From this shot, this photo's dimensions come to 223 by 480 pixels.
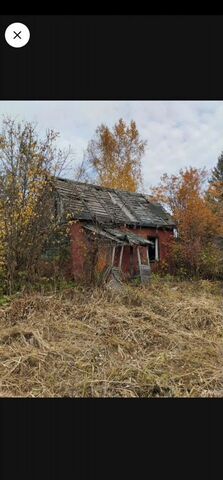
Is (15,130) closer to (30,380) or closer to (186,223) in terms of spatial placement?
(30,380)

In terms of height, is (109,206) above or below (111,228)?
above

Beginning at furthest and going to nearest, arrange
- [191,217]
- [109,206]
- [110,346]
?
[191,217] < [109,206] < [110,346]

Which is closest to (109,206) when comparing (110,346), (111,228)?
(111,228)

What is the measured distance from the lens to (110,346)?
4652 mm

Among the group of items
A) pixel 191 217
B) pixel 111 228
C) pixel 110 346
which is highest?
pixel 191 217

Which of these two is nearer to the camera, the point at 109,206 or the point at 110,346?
the point at 110,346

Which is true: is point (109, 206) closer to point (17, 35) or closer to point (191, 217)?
point (191, 217)

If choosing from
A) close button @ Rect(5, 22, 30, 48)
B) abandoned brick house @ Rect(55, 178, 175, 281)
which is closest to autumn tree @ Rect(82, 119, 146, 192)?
abandoned brick house @ Rect(55, 178, 175, 281)

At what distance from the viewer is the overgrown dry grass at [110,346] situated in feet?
10.9

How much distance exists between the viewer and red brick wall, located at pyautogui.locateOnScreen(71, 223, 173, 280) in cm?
855

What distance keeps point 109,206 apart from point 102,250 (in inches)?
193

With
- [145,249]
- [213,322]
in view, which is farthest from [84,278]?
[145,249]

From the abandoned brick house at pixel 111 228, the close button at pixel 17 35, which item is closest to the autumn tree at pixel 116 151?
the abandoned brick house at pixel 111 228

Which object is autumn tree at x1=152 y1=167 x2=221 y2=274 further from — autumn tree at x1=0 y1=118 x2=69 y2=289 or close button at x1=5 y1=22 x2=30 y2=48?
close button at x1=5 y1=22 x2=30 y2=48
